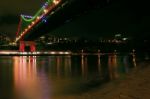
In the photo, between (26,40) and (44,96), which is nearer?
(44,96)

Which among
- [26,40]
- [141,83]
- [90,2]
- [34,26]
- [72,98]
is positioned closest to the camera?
[141,83]

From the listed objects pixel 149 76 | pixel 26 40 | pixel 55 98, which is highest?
pixel 26 40

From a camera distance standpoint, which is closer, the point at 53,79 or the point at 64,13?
the point at 53,79

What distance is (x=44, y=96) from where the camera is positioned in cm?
1426

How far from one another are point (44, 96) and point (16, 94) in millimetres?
1653

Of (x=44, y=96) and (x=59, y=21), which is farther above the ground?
(x=59, y=21)

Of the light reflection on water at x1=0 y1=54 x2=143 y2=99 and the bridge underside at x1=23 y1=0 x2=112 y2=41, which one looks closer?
the light reflection on water at x1=0 y1=54 x2=143 y2=99

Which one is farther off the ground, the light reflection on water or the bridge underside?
the bridge underside

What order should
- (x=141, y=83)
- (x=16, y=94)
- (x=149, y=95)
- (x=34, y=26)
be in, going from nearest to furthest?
(x=149, y=95), (x=141, y=83), (x=16, y=94), (x=34, y=26)

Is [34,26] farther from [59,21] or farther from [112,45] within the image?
[112,45]

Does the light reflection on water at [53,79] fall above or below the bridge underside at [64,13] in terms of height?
below

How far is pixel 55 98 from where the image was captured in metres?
13.7

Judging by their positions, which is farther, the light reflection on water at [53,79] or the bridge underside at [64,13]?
the bridge underside at [64,13]

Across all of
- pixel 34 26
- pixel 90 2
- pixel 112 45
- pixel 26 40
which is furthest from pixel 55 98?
pixel 112 45
